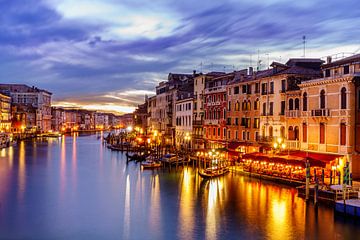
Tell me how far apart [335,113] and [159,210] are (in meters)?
9.94

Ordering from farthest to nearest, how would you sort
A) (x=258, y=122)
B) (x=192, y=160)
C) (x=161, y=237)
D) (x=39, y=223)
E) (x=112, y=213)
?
(x=192, y=160), (x=258, y=122), (x=112, y=213), (x=39, y=223), (x=161, y=237)

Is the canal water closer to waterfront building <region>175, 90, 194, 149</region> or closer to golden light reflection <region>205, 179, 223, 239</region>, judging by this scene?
golden light reflection <region>205, 179, 223, 239</region>

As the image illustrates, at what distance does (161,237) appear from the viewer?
15641 millimetres

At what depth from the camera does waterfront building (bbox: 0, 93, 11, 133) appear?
74312 mm

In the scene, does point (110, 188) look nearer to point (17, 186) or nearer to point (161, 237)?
point (17, 186)

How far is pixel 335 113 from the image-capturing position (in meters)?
22.3

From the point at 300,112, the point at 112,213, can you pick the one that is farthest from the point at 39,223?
the point at 300,112

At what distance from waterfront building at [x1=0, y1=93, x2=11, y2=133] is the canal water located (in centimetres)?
4822

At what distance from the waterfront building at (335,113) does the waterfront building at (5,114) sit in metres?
60.6

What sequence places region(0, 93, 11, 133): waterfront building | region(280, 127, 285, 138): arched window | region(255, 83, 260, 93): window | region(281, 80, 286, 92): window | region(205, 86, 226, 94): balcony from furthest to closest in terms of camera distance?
region(0, 93, 11, 133): waterfront building < region(205, 86, 226, 94): balcony < region(255, 83, 260, 93): window < region(280, 127, 285, 138): arched window < region(281, 80, 286, 92): window

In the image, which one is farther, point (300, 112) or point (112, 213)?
point (300, 112)

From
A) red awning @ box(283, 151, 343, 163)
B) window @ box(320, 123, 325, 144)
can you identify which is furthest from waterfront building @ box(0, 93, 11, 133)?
window @ box(320, 123, 325, 144)

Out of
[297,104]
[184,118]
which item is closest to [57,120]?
[184,118]

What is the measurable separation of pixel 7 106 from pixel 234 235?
72.0 meters
